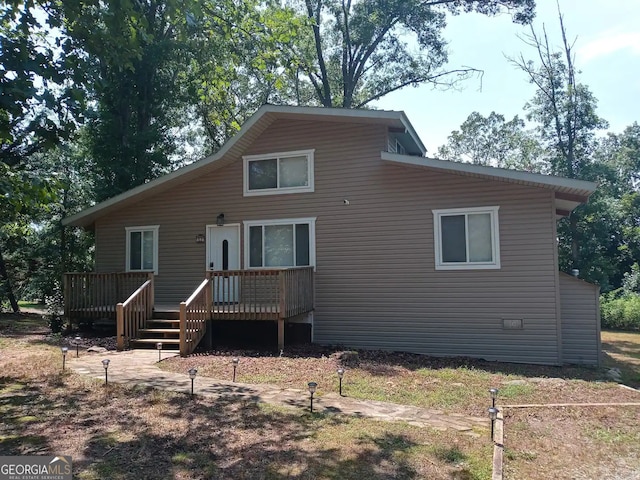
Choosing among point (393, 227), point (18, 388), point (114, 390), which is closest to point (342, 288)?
point (393, 227)

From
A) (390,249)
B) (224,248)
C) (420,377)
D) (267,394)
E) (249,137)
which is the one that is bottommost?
(420,377)

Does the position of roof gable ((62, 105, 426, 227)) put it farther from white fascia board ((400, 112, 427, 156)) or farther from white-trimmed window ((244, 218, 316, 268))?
white-trimmed window ((244, 218, 316, 268))

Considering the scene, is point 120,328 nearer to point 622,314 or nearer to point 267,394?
point 267,394

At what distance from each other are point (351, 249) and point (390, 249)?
930 mm

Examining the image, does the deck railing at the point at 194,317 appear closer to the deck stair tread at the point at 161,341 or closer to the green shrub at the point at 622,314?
the deck stair tread at the point at 161,341

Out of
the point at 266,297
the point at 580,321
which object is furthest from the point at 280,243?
the point at 580,321

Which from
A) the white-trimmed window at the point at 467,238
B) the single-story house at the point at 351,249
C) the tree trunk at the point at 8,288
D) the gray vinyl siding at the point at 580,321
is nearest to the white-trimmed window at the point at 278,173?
the single-story house at the point at 351,249

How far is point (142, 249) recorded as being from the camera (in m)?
13.1

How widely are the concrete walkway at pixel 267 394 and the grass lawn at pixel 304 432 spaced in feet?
0.87

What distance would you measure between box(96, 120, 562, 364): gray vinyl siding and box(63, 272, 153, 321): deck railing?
4.12 ft

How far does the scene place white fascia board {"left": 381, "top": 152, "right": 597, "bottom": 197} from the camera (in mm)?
8700

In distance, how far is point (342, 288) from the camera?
11.0 m

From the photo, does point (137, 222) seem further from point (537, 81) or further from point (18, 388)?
point (537, 81)

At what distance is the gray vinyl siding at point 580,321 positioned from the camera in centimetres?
955
